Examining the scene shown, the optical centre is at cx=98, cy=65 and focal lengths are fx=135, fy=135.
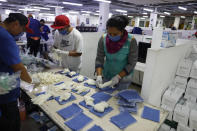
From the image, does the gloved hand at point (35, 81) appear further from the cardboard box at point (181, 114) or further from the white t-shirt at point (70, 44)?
the cardboard box at point (181, 114)

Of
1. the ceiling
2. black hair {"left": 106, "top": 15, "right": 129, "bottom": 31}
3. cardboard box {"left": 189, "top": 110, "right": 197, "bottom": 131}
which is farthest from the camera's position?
the ceiling

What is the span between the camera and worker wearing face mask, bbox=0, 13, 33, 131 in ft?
3.63

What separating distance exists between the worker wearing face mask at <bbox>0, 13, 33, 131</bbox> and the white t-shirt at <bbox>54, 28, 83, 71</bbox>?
90 cm

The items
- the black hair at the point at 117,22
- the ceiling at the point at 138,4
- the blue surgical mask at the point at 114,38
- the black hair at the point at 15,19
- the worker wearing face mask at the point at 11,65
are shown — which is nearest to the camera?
the worker wearing face mask at the point at 11,65

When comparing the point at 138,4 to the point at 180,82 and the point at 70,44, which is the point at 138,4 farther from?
the point at 70,44

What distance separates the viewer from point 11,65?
45.4 inches

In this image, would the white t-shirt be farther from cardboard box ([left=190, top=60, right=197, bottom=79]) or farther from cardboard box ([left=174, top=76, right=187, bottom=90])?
cardboard box ([left=190, top=60, right=197, bottom=79])

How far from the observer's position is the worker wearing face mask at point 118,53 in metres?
1.50

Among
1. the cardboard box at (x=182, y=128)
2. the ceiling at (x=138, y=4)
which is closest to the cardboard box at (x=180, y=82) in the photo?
the cardboard box at (x=182, y=128)

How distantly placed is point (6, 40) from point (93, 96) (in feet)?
3.14

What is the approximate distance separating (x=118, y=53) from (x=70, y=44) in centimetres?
95

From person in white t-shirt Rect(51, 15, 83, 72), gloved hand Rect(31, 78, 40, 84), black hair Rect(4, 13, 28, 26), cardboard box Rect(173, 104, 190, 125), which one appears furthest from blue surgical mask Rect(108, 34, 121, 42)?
cardboard box Rect(173, 104, 190, 125)

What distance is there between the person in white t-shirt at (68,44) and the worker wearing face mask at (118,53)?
59 centimetres

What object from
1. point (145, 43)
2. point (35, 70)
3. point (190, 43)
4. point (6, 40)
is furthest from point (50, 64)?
point (190, 43)
